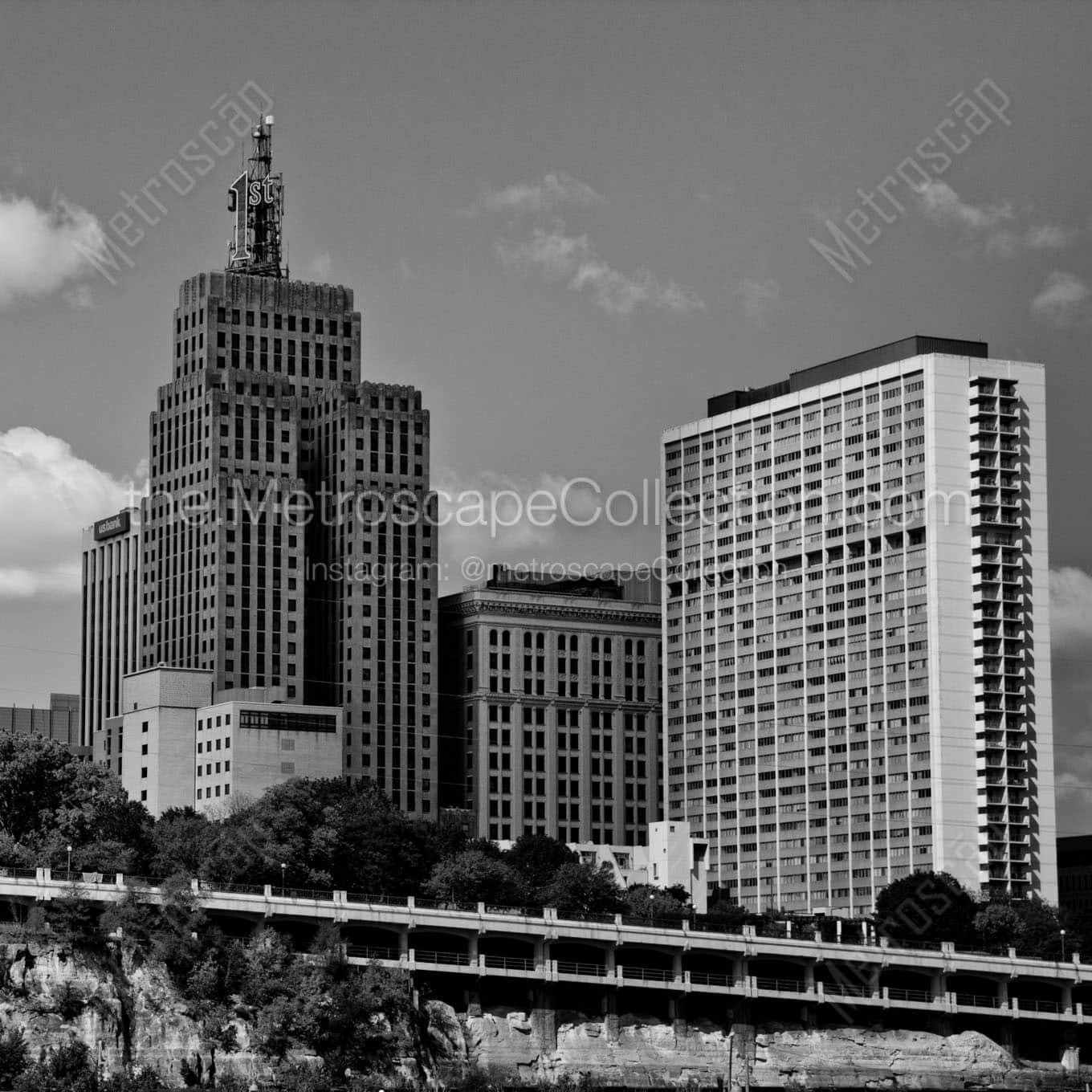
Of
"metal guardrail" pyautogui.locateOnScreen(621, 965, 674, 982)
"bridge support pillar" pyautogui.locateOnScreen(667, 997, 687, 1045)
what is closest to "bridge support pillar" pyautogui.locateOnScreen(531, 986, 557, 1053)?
"metal guardrail" pyautogui.locateOnScreen(621, 965, 674, 982)

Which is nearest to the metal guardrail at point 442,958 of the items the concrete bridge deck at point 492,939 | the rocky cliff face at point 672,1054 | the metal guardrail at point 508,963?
the concrete bridge deck at point 492,939

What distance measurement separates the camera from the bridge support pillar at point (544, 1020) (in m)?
188

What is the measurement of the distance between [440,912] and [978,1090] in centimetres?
4696

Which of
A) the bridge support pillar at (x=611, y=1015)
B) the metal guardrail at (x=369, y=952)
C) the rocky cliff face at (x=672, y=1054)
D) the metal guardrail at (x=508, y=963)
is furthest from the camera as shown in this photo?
the bridge support pillar at (x=611, y=1015)

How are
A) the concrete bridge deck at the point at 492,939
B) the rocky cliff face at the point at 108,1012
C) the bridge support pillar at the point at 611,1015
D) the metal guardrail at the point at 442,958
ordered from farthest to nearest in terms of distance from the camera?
the bridge support pillar at the point at 611,1015, the metal guardrail at the point at 442,958, the concrete bridge deck at the point at 492,939, the rocky cliff face at the point at 108,1012

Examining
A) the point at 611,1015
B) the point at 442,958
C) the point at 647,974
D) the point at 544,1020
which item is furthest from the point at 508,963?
the point at 647,974

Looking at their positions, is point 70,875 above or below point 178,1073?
above

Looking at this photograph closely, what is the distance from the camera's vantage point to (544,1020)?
7451 inches

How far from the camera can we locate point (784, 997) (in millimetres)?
198250

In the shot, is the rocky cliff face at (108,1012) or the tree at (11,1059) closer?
the tree at (11,1059)

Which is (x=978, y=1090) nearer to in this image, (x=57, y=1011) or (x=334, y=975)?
(x=334, y=975)

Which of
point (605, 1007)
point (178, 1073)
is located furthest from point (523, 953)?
point (178, 1073)

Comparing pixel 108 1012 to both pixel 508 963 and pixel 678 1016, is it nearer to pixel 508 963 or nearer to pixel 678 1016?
pixel 508 963

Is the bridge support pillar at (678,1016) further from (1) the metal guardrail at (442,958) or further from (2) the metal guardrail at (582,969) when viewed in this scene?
(1) the metal guardrail at (442,958)
